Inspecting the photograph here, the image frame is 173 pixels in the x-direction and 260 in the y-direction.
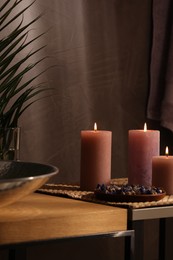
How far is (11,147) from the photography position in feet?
4.50

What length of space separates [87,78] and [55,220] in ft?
3.10

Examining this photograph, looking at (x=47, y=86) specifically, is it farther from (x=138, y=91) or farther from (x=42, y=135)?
(x=138, y=91)

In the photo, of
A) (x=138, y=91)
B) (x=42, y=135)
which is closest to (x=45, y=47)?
(x=42, y=135)

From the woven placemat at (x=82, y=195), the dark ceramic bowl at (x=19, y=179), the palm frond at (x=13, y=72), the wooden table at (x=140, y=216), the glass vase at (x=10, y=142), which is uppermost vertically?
the palm frond at (x=13, y=72)

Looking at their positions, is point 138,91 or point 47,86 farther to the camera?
point 138,91

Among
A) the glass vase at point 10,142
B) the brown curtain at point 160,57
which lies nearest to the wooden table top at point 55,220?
the glass vase at point 10,142

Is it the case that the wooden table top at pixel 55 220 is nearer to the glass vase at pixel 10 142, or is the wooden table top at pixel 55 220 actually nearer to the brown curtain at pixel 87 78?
the glass vase at pixel 10 142

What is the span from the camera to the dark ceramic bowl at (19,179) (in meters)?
0.97

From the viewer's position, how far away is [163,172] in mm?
1377

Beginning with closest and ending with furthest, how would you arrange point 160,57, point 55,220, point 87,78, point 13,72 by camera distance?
point 55,220 < point 13,72 < point 87,78 < point 160,57

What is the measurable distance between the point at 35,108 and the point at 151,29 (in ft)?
1.67

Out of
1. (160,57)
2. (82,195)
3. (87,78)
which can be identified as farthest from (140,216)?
(160,57)

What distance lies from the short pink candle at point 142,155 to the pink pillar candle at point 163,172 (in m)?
0.04

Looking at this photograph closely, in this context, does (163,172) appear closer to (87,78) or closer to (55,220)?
(55,220)
